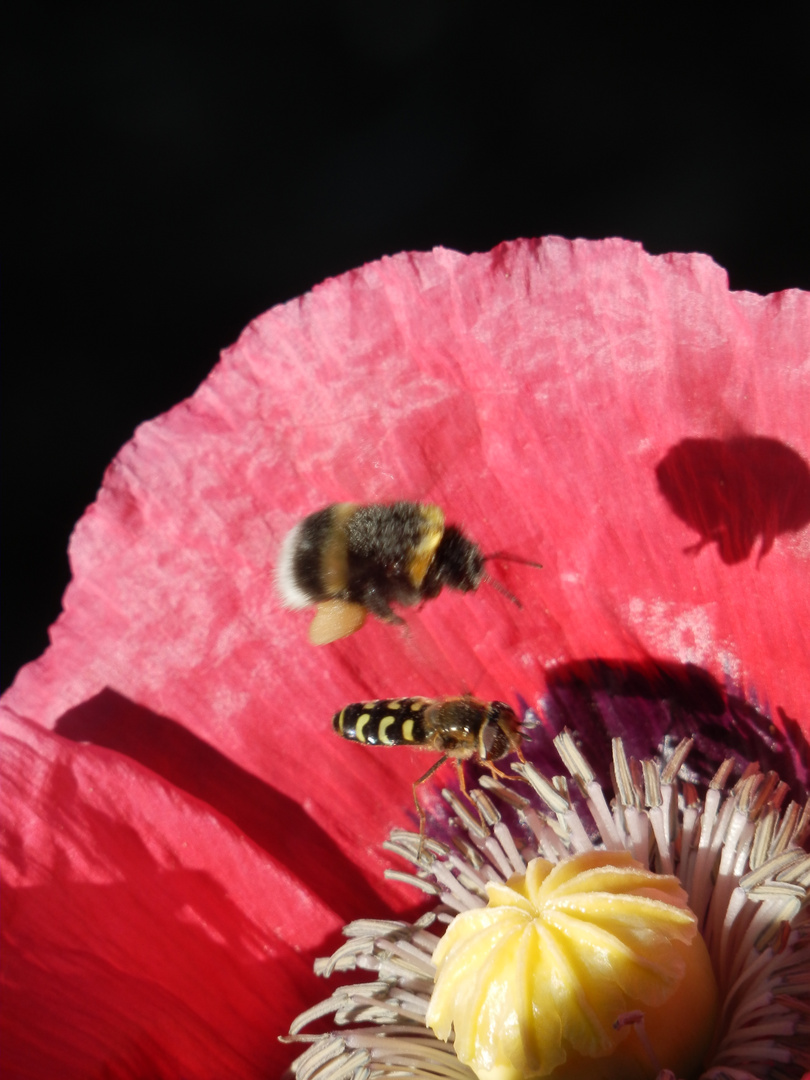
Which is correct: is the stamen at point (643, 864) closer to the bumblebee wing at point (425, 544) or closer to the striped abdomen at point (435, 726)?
the striped abdomen at point (435, 726)

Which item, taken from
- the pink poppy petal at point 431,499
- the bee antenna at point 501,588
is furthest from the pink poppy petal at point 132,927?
the bee antenna at point 501,588

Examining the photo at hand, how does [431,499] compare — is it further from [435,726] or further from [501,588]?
[435,726]

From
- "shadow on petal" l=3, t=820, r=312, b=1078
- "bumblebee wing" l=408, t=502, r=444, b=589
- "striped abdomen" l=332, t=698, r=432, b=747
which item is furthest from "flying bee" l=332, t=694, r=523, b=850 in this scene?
"shadow on petal" l=3, t=820, r=312, b=1078

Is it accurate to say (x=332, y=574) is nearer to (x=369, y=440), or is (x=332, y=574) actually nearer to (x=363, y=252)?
(x=369, y=440)

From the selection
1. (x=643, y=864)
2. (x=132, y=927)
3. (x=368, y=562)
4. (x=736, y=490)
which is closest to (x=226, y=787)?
(x=132, y=927)

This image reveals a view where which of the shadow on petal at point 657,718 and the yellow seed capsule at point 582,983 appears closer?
the yellow seed capsule at point 582,983

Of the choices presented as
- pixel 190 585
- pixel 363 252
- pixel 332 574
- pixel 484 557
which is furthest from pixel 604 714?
pixel 363 252

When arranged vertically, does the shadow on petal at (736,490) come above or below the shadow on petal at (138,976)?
above
